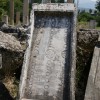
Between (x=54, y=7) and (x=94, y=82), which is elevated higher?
(x=54, y=7)

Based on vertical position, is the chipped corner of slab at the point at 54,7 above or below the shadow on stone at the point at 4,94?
above

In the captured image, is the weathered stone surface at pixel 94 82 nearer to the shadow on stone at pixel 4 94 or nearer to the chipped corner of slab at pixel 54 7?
the chipped corner of slab at pixel 54 7

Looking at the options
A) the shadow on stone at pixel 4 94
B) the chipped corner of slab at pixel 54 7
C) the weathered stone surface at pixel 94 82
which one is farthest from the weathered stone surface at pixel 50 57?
the shadow on stone at pixel 4 94

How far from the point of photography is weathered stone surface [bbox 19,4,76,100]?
5551mm

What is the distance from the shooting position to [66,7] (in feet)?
22.0

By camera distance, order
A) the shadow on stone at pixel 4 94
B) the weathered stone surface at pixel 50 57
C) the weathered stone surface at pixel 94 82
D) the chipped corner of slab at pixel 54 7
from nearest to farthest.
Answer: the weathered stone surface at pixel 94 82 → the weathered stone surface at pixel 50 57 → the shadow on stone at pixel 4 94 → the chipped corner of slab at pixel 54 7

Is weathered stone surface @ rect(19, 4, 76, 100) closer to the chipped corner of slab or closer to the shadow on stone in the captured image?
the chipped corner of slab

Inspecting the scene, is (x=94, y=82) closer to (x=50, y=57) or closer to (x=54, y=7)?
(x=50, y=57)

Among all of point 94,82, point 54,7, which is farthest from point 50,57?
point 54,7

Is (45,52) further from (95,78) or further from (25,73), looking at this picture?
(95,78)

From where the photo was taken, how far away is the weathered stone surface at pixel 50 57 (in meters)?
5.55

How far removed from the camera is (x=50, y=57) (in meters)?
6.05

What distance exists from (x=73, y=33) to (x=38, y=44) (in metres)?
0.62

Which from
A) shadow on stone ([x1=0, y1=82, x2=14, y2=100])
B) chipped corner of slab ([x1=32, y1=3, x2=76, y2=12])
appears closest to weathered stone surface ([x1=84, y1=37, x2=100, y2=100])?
chipped corner of slab ([x1=32, y1=3, x2=76, y2=12])
